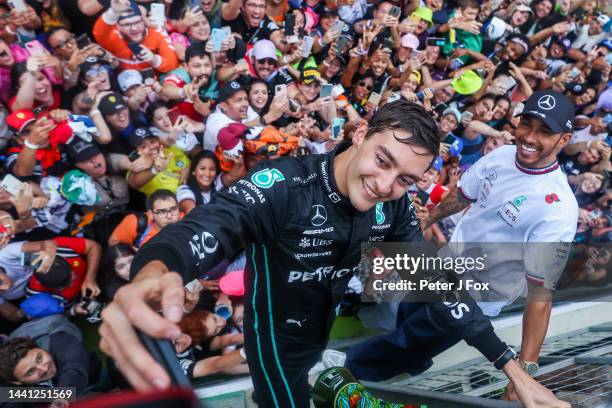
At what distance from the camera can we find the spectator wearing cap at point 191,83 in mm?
4875

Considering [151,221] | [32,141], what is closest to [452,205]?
[151,221]

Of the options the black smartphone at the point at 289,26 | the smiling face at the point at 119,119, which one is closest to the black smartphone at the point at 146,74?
the smiling face at the point at 119,119

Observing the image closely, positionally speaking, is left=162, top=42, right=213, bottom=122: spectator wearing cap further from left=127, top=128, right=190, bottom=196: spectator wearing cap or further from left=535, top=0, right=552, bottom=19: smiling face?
left=535, top=0, right=552, bottom=19: smiling face

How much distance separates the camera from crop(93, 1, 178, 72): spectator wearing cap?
4.70 metres

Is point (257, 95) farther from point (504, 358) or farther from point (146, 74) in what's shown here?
point (504, 358)

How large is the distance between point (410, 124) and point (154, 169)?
3.13 m

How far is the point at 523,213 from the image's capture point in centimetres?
315

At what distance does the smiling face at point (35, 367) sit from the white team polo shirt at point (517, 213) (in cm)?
277

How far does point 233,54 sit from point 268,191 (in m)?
3.96

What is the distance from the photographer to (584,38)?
28.8ft

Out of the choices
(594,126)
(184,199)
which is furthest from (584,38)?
(184,199)

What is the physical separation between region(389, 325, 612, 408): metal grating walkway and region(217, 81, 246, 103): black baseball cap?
3.03 m

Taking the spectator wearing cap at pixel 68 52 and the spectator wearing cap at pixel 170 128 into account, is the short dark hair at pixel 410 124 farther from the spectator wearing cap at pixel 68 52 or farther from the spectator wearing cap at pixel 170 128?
the spectator wearing cap at pixel 68 52

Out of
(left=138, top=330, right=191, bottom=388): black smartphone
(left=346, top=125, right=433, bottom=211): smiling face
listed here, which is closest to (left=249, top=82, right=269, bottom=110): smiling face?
(left=346, top=125, right=433, bottom=211): smiling face
